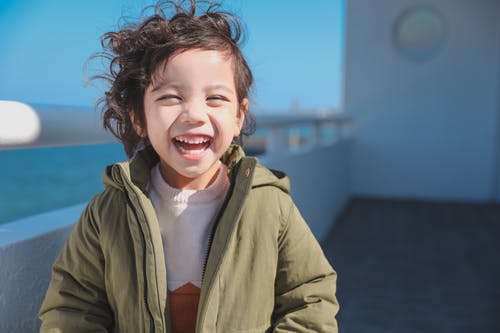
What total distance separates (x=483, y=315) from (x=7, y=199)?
76.0 ft

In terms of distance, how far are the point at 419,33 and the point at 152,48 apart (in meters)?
6.05

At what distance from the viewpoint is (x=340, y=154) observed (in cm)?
581

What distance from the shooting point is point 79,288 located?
3.33ft

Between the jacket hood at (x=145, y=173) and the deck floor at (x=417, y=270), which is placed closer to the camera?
the jacket hood at (x=145, y=173)

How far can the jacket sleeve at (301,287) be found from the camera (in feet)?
3.43

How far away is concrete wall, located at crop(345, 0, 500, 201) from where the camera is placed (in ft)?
20.8

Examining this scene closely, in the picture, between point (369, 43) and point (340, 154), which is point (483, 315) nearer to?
point (340, 154)

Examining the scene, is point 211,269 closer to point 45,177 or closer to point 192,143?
point 192,143

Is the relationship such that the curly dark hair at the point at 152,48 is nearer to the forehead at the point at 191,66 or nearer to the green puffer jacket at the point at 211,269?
the forehead at the point at 191,66

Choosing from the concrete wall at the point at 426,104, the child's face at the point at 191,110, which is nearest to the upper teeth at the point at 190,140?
the child's face at the point at 191,110

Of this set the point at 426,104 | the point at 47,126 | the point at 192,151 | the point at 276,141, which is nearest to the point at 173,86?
the point at 192,151

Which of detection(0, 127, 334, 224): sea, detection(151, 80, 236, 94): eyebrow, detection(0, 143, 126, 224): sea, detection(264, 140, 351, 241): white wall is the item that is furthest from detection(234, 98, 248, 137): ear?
detection(0, 143, 126, 224): sea

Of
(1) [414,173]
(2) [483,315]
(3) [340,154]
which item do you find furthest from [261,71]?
(1) [414,173]

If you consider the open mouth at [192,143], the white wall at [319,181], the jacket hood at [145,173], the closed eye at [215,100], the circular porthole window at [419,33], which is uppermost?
the circular porthole window at [419,33]
